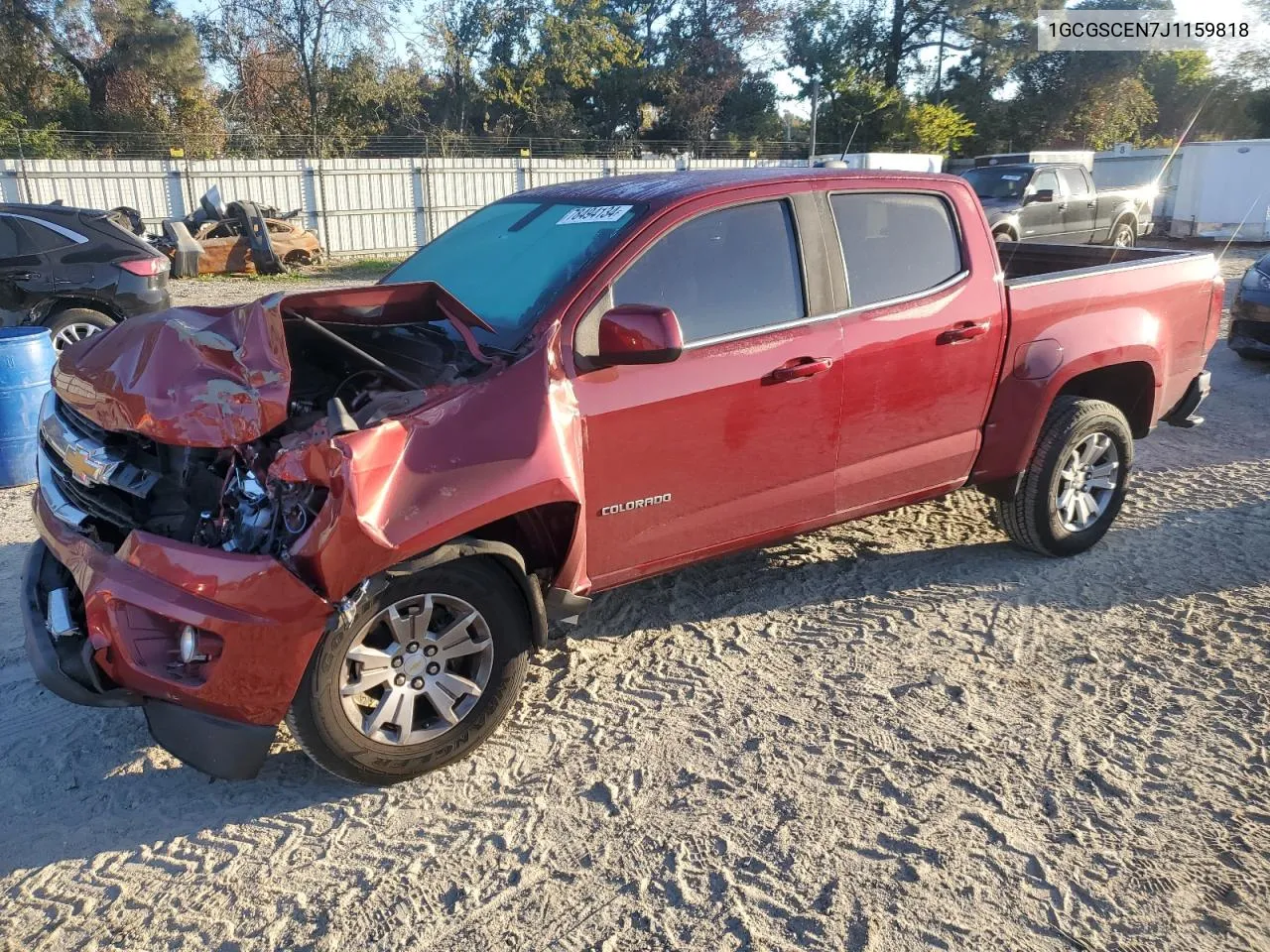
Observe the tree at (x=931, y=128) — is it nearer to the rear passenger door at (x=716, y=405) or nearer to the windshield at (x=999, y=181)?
the windshield at (x=999, y=181)

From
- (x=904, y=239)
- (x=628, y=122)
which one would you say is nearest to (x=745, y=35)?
(x=628, y=122)

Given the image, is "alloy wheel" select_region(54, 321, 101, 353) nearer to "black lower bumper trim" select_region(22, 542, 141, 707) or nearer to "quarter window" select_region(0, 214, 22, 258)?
"quarter window" select_region(0, 214, 22, 258)

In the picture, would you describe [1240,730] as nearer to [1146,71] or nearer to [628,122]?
[628,122]

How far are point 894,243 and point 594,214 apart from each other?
1.36m

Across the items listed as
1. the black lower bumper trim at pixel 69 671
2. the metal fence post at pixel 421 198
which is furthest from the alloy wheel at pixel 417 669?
the metal fence post at pixel 421 198

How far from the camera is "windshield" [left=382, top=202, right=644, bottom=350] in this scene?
358 centimetres

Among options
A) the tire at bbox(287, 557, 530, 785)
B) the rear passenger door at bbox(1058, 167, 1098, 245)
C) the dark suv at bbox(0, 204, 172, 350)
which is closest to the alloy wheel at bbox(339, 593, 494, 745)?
the tire at bbox(287, 557, 530, 785)

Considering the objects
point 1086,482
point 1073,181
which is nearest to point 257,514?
point 1086,482

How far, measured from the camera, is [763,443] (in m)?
3.88

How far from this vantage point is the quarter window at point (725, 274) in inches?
143

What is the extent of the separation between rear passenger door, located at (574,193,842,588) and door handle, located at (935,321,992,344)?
614 millimetres

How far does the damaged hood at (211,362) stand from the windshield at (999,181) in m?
13.5

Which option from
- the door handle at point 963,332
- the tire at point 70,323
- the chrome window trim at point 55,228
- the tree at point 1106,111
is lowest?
the tire at point 70,323

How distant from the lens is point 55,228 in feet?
27.7
